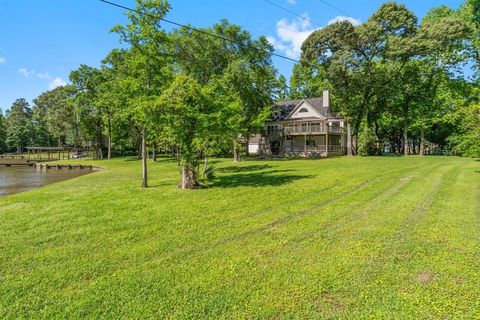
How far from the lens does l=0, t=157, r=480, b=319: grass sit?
347cm

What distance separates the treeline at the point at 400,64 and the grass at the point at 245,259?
2410 centimetres

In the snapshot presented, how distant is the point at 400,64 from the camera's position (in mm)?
29625

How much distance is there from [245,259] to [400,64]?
104 ft

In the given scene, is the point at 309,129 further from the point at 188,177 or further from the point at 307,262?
the point at 307,262

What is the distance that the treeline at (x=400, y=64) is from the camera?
27.6 metres

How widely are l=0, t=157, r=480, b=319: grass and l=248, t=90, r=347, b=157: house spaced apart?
25.7 meters

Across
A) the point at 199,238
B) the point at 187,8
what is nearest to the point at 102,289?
the point at 199,238

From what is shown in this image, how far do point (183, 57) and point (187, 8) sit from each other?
1902 centimetres

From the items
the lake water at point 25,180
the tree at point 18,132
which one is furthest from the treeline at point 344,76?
the tree at point 18,132

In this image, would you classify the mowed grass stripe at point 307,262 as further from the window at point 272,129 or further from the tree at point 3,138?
the tree at point 3,138

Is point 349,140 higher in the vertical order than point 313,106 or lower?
lower

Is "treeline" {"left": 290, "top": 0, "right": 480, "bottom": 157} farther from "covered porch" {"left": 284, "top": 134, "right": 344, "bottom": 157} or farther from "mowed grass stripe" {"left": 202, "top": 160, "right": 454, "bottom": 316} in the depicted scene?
"mowed grass stripe" {"left": 202, "top": 160, "right": 454, "bottom": 316}

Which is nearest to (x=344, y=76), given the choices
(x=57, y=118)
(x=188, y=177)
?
(x=188, y=177)

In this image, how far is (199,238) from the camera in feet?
18.9
